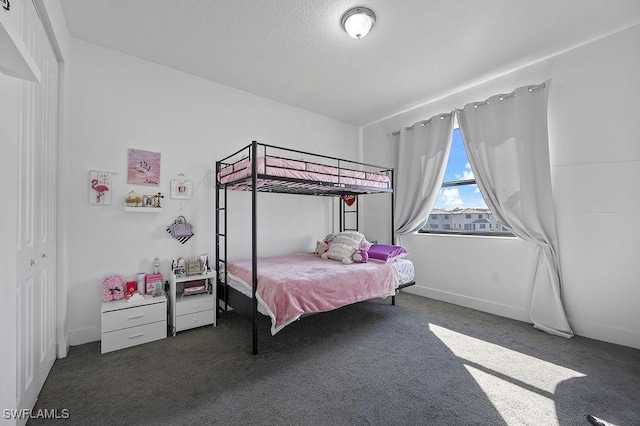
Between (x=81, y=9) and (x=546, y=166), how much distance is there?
4769 millimetres

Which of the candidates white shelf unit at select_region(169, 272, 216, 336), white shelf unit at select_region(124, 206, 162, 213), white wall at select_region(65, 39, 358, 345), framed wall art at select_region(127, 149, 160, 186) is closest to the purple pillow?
white wall at select_region(65, 39, 358, 345)

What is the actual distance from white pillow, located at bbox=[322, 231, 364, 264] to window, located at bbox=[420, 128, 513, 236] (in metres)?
1.40

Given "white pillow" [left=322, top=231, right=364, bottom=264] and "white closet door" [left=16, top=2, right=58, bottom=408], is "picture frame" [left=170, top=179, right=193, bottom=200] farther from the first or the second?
"white pillow" [left=322, top=231, right=364, bottom=264]

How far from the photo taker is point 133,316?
2.50 meters

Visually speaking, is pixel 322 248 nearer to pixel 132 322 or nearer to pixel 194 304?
pixel 194 304

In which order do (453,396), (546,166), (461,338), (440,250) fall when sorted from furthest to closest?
(440,250) → (546,166) → (461,338) → (453,396)

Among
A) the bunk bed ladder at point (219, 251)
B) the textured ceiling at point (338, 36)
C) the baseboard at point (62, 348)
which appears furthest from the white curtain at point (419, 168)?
the baseboard at point (62, 348)

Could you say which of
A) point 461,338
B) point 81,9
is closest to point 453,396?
point 461,338

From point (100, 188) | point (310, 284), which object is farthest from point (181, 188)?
point (310, 284)

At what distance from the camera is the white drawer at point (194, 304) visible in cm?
279

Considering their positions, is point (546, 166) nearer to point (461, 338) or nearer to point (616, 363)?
point (616, 363)

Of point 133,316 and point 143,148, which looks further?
point 143,148

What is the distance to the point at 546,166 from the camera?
9.57ft

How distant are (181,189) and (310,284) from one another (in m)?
1.98
